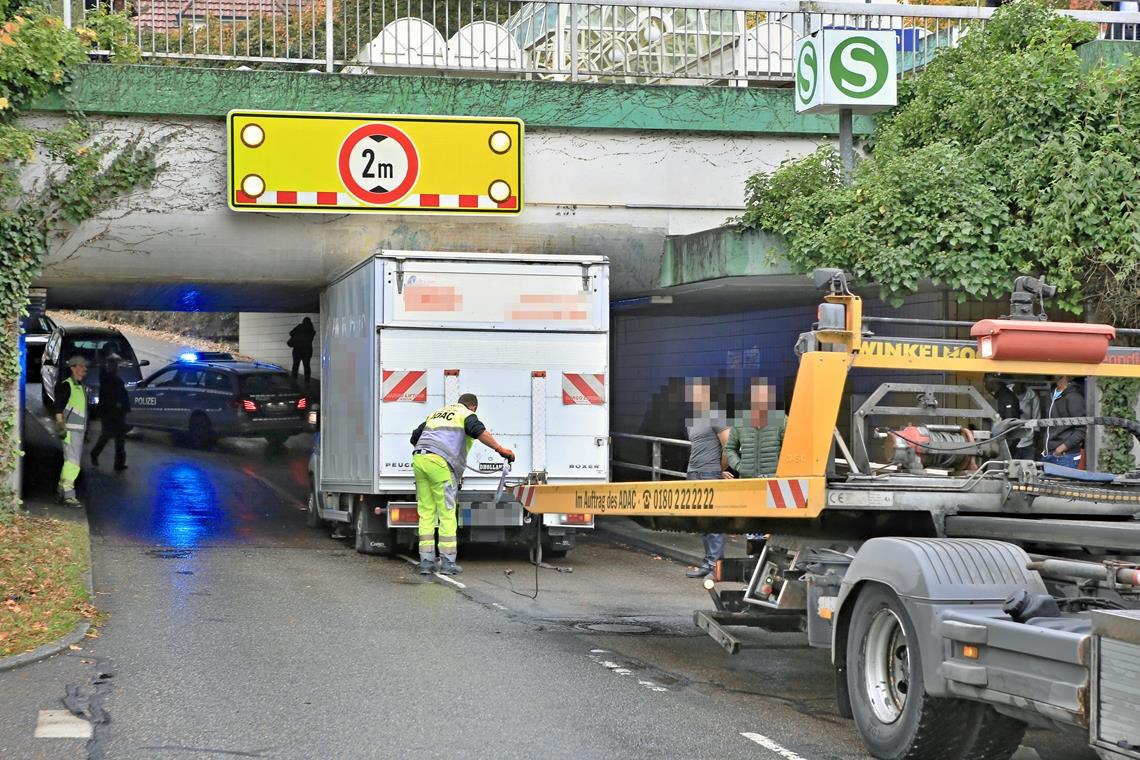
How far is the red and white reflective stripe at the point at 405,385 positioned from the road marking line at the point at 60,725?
663cm

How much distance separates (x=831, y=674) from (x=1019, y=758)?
222 cm

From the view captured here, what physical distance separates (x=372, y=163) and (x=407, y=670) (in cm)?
786

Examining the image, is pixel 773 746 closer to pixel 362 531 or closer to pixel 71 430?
pixel 362 531

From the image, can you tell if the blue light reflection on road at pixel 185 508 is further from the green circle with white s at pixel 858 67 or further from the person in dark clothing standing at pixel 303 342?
the green circle with white s at pixel 858 67

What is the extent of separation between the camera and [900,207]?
1457cm

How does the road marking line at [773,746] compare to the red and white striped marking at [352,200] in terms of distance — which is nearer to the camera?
the road marking line at [773,746]

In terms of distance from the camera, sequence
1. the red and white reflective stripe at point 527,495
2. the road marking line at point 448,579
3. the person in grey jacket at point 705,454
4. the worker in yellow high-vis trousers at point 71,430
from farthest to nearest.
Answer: the worker in yellow high-vis trousers at point 71,430 → the road marking line at point 448,579 → the person in grey jacket at point 705,454 → the red and white reflective stripe at point 527,495

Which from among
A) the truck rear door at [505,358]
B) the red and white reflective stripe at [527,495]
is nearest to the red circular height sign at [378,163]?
the truck rear door at [505,358]

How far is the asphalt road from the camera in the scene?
7.00 meters

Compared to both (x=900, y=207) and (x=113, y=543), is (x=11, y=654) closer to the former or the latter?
(x=113, y=543)

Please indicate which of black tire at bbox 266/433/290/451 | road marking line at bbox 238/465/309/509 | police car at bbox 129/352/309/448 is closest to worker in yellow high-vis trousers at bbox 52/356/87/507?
road marking line at bbox 238/465/309/509

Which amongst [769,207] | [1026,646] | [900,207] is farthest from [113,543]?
[1026,646]

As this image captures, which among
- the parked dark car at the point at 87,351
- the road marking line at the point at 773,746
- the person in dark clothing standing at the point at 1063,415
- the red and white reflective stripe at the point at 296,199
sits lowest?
the road marking line at the point at 773,746

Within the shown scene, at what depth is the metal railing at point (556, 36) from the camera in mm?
16125
